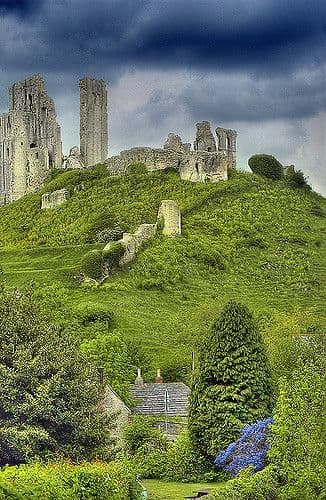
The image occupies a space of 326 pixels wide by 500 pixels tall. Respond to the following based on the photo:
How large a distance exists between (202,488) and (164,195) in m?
64.5

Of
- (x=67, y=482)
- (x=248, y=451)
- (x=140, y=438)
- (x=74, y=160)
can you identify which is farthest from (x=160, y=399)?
(x=74, y=160)

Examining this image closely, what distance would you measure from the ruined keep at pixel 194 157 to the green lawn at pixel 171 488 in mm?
65112

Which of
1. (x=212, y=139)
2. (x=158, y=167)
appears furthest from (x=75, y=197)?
(x=212, y=139)

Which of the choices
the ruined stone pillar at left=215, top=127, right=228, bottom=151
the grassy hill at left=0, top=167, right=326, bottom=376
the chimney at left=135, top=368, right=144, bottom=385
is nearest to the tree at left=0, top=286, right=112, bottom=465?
the chimney at left=135, top=368, right=144, bottom=385

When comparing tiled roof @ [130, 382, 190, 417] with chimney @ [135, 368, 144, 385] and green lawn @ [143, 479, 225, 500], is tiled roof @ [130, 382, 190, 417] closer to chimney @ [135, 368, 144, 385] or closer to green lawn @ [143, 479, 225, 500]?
chimney @ [135, 368, 144, 385]

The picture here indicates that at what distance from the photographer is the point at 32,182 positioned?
120 metres

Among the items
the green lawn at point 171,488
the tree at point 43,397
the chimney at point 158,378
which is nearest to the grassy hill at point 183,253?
the chimney at point 158,378

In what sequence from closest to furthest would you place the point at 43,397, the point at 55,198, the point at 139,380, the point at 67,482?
the point at 67,482 < the point at 43,397 < the point at 139,380 < the point at 55,198

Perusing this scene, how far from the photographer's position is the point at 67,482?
28.8 meters

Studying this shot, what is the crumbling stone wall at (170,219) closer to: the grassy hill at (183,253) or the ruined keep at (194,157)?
the grassy hill at (183,253)

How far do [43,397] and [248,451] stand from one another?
701 cm

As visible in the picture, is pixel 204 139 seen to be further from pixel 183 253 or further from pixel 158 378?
pixel 158 378

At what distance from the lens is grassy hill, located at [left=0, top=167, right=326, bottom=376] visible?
6975 centimetres

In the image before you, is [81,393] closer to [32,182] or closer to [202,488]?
[202,488]
